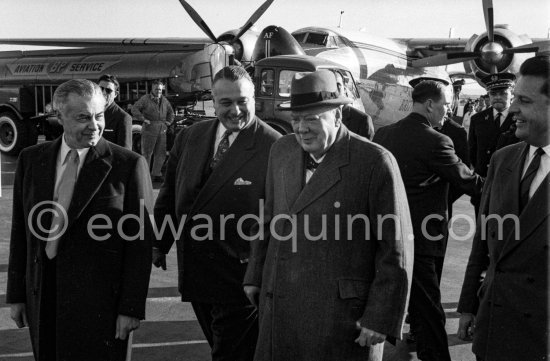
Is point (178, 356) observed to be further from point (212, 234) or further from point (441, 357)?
point (441, 357)

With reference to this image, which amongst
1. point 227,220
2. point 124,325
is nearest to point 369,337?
point 124,325

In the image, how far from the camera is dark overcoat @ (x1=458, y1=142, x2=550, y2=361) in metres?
2.69

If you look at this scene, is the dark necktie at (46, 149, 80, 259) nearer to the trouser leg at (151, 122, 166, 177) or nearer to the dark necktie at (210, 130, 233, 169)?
the dark necktie at (210, 130, 233, 169)

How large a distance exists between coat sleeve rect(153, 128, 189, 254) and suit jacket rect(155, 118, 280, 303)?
17 centimetres

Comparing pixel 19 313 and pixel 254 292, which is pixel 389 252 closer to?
pixel 254 292

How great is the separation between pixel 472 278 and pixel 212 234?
4.99ft

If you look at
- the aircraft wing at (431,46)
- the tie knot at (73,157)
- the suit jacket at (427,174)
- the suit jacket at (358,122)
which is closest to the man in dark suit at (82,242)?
the tie knot at (73,157)

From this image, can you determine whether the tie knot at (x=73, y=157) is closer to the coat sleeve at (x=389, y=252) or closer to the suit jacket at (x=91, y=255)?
the suit jacket at (x=91, y=255)

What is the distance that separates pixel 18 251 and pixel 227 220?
1.15 m

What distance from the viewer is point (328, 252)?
285cm

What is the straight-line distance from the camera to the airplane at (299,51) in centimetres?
1823

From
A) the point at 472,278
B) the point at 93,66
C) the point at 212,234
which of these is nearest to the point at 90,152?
the point at 212,234

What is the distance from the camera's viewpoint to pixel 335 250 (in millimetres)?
2848

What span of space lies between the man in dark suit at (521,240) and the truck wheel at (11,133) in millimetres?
18246
